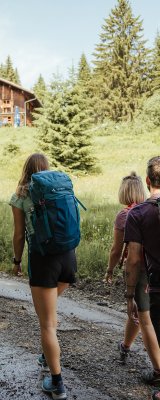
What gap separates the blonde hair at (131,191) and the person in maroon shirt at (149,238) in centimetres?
56

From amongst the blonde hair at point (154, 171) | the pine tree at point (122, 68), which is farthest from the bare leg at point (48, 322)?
the pine tree at point (122, 68)

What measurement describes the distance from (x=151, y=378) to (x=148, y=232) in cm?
132

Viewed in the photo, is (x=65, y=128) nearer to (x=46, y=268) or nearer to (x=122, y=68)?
(x=46, y=268)

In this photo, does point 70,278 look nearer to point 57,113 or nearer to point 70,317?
point 70,317

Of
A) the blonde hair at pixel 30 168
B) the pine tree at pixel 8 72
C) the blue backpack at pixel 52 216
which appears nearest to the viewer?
the blue backpack at pixel 52 216

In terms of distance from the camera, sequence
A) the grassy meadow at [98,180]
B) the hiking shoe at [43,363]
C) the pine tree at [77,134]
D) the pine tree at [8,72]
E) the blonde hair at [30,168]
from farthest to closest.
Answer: the pine tree at [8,72] < the pine tree at [77,134] < the grassy meadow at [98,180] < the hiking shoe at [43,363] < the blonde hair at [30,168]

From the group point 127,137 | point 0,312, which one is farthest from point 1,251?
point 127,137

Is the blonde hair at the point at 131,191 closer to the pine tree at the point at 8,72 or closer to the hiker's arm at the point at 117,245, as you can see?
the hiker's arm at the point at 117,245

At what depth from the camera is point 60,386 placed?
10.9 feet

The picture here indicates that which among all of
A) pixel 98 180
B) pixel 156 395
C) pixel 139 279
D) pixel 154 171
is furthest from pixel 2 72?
pixel 156 395

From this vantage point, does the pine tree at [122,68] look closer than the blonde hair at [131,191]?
No

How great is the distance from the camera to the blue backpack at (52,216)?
3.17 meters

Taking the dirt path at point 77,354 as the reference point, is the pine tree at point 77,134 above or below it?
above

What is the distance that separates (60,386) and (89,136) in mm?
20643
